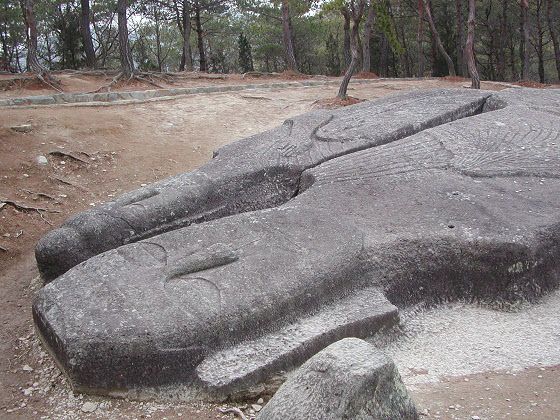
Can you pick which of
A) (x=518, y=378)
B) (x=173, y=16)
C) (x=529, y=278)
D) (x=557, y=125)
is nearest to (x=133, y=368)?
(x=518, y=378)

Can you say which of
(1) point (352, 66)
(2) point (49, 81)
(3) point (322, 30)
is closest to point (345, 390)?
(1) point (352, 66)

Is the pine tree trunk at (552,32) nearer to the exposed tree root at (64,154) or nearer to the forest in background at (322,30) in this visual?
the forest in background at (322,30)

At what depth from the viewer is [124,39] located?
11672 mm

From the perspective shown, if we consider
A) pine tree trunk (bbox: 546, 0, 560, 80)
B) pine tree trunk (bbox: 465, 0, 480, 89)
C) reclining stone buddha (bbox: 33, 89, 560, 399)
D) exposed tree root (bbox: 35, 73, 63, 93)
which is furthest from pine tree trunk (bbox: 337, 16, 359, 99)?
pine tree trunk (bbox: 546, 0, 560, 80)

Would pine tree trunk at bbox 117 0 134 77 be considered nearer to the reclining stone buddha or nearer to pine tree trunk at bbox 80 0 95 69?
pine tree trunk at bbox 80 0 95 69

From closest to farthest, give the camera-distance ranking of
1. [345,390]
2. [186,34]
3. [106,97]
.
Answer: [345,390] < [106,97] < [186,34]

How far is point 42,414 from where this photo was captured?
10.3 ft

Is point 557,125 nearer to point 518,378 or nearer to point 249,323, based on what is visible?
point 518,378

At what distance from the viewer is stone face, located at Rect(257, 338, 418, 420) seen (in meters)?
2.43

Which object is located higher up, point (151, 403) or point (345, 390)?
point (345, 390)

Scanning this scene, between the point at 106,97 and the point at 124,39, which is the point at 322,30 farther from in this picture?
the point at 106,97

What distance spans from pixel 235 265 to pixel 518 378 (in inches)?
68.1

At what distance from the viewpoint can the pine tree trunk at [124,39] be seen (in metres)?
11.5

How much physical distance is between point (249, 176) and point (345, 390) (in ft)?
9.77
